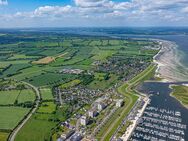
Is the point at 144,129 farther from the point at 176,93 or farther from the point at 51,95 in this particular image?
the point at 51,95

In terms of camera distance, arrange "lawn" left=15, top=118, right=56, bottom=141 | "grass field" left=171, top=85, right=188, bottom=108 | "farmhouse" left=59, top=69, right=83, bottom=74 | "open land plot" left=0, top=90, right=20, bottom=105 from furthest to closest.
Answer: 1. "farmhouse" left=59, top=69, right=83, bottom=74
2. "open land plot" left=0, top=90, right=20, bottom=105
3. "grass field" left=171, top=85, right=188, bottom=108
4. "lawn" left=15, top=118, right=56, bottom=141

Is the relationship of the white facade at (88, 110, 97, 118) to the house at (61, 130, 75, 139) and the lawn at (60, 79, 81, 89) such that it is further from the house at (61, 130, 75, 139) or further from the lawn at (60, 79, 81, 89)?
the lawn at (60, 79, 81, 89)

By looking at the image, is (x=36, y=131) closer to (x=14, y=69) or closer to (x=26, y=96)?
(x=26, y=96)

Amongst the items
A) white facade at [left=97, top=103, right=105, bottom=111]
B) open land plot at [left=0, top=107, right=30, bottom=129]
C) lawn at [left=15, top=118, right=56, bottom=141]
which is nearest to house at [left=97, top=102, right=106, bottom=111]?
white facade at [left=97, top=103, right=105, bottom=111]

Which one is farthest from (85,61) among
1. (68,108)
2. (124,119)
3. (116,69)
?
(124,119)

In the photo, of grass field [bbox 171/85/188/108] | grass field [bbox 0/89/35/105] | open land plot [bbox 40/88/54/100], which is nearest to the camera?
grass field [bbox 171/85/188/108]

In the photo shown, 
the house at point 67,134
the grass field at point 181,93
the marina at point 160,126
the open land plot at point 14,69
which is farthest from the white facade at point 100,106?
the open land plot at point 14,69

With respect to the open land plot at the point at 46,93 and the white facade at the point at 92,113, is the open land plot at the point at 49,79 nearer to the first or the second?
the open land plot at the point at 46,93
